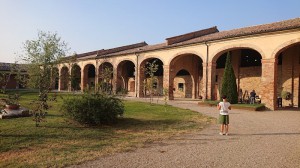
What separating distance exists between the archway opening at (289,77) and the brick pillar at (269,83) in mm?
2740

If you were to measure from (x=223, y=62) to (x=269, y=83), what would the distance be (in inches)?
303

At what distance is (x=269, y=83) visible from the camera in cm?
1664

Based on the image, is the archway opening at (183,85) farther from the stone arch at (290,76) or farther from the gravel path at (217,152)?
the gravel path at (217,152)

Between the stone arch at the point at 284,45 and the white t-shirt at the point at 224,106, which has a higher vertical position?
the stone arch at the point at 284,45

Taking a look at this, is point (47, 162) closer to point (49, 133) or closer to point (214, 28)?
point (49, 133)

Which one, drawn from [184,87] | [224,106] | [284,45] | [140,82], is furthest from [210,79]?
[224,106]

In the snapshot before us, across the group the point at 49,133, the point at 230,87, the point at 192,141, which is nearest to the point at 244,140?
the point at 192,141

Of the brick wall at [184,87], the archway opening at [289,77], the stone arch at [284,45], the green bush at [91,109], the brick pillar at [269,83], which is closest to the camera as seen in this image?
the green bush at [91,109]

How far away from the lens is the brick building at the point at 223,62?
1661 centimetres

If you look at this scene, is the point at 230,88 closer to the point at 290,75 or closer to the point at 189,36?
the point at 290,75

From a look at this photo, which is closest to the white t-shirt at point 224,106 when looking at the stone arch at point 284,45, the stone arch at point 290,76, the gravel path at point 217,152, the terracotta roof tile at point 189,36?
the gravel path at point 217,152

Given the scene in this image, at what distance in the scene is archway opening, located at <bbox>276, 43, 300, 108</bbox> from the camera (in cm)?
1892

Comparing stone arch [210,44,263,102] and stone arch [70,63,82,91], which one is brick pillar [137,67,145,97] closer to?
stone arch [210,44,263,102]

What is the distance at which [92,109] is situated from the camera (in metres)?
9.53
